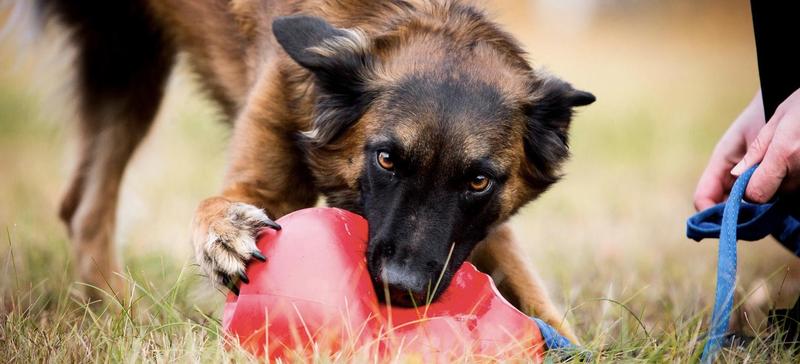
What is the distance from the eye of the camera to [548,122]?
361 cm

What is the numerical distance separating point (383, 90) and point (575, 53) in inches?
482

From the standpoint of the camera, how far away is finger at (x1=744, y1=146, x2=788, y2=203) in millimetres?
2818

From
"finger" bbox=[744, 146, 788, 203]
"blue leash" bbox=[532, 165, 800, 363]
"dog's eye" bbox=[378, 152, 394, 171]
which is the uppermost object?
"finger" bbox=[744, 146, 788, 203]

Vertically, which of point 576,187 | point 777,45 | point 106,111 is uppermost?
point 777,45

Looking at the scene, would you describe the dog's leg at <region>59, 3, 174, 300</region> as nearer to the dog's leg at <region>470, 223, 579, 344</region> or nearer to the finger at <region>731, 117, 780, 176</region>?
the dog's leg at <region>470, 223, 579, 344</region>

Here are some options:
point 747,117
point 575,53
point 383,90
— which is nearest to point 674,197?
point 747,117

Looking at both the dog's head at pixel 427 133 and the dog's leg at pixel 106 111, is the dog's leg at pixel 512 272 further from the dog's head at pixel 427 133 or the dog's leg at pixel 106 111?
the dog's leg at pixel 106 111

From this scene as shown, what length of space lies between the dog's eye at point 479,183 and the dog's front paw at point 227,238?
0.74 meters

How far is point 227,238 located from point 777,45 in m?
2.11

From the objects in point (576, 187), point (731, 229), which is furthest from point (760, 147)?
point (576, 187)

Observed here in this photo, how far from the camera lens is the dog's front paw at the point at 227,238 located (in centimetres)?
288

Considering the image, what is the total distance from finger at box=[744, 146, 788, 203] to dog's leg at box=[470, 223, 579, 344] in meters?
1.19

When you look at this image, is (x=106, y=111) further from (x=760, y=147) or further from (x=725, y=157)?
(x=760, y=147)

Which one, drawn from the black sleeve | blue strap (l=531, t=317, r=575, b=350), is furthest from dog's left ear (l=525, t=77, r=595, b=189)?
blue strap (l=531, t=317, r=575, b=350)
